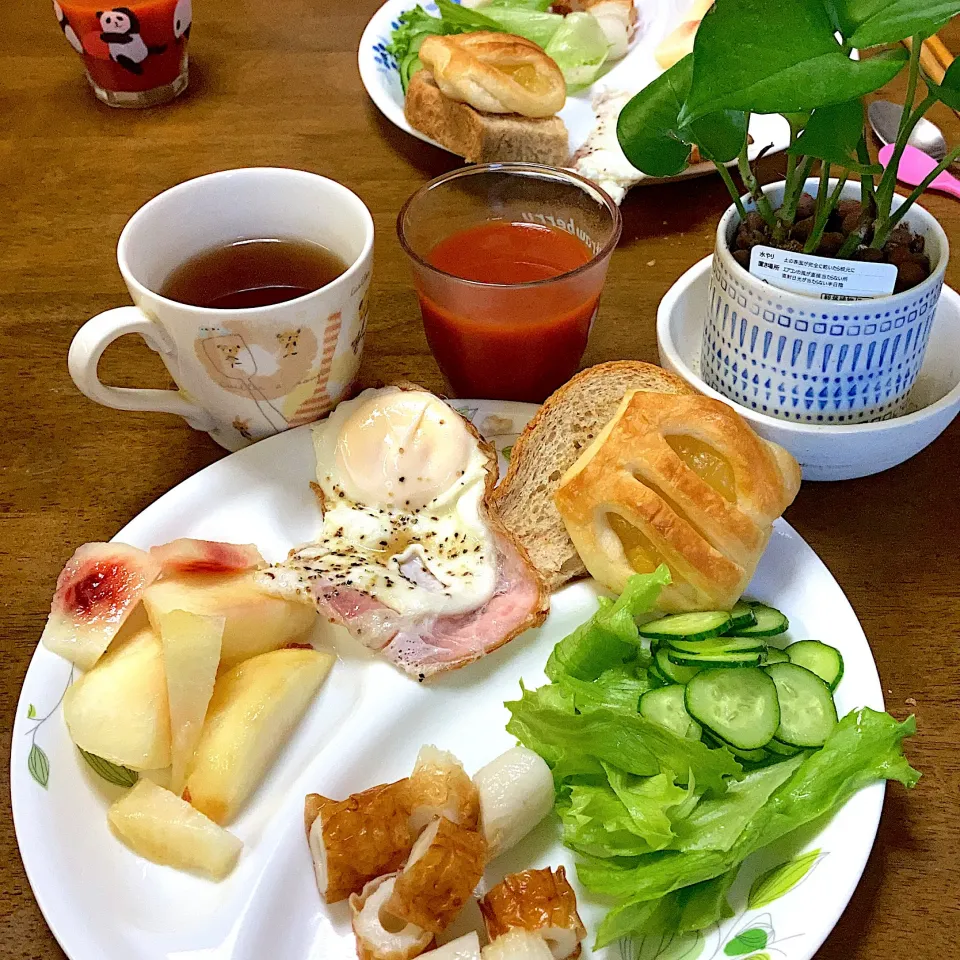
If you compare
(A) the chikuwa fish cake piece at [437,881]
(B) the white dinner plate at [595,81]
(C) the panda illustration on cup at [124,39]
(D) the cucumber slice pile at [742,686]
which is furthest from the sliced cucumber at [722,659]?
(C) the panda illustration on cup at [124,39]

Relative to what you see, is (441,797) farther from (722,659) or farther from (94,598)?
(94,598)

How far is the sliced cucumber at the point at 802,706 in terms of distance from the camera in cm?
123

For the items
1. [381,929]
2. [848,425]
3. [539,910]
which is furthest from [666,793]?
[848,425]

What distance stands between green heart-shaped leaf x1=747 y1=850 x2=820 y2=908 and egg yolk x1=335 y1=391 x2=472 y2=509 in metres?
0.79

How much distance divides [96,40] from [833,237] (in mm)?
2174

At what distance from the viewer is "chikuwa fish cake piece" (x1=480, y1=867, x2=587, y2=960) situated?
1.08 m

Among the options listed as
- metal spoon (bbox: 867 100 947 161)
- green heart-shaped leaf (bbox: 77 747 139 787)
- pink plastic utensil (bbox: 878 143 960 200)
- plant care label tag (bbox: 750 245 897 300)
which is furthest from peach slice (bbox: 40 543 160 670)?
metal spoon (bbox: 867 100 947 161)

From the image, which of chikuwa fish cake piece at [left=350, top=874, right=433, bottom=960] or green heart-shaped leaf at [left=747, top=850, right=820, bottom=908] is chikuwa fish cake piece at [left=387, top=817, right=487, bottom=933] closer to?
chikuwa fish cake piece at [left=350, top=874, right=433, bottom=960]

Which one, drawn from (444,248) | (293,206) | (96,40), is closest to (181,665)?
(293,206)

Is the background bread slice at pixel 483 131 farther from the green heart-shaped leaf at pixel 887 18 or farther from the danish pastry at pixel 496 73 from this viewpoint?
the green heart-shaped leaf at pixel 887 18

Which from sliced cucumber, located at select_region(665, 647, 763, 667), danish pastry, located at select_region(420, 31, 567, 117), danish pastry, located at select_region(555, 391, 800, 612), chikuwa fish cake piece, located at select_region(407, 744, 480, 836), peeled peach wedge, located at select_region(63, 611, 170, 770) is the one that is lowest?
peeled peach wedge, located at select_region(63, 611, 170, 770)

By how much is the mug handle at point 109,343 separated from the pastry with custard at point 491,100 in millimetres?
1174

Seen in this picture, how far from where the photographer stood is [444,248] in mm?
1919

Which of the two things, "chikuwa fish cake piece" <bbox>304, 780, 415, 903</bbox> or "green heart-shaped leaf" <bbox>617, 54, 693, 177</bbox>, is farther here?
"green heart-shaped leaf" <bbox>617, 54, 693, 177</bbox>
